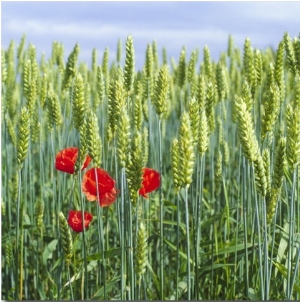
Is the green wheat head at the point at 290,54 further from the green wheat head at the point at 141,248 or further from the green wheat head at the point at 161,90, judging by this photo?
the green wheat head at the point at 141,248

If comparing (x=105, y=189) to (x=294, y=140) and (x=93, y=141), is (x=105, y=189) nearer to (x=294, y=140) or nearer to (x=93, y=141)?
(x=93, y=141)

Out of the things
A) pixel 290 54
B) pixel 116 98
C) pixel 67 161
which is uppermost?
pixel 290 54

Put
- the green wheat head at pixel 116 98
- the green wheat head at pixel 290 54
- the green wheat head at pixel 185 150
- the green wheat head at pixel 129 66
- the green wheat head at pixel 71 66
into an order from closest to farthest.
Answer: the green wheat head at pixel 185 150 < the green wheat head at pixel 116 98 < the green wheat head at pixel 129 66 < the green wheat head at pixel 290 54 < the green wheat head at pixel 71 66

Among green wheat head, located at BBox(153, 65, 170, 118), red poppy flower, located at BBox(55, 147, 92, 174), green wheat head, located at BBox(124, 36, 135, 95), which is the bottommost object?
red poppy flower, located at BBox(55, 147, 92, 174)

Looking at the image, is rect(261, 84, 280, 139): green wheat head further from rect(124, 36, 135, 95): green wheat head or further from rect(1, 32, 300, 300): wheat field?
rect(124, 36, 135, 95): green wheat head

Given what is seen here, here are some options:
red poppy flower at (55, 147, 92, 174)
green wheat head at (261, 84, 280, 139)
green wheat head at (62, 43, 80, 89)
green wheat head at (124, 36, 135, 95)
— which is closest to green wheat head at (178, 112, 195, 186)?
green wheat head at (261, 84, 280, 139)

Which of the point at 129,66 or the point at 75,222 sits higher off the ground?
A: the point at 129,66

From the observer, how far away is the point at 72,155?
1.34 m

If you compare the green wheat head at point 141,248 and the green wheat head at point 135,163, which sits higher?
the green wheat head at point 135,163

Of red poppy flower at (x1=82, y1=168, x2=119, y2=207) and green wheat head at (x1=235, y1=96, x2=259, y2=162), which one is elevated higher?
green wheat head at (x1=235, y1=96, x2=259, y2=162)

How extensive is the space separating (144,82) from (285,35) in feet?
1.91

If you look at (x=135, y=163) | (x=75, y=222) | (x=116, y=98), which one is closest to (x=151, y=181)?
(x=75, y=222)

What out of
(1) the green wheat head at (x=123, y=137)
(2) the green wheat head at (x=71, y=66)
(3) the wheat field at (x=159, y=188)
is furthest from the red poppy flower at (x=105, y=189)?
(2) the green wheat head at (x=71, y=66)

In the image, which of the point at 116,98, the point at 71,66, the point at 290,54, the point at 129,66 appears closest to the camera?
the point at 116,98
